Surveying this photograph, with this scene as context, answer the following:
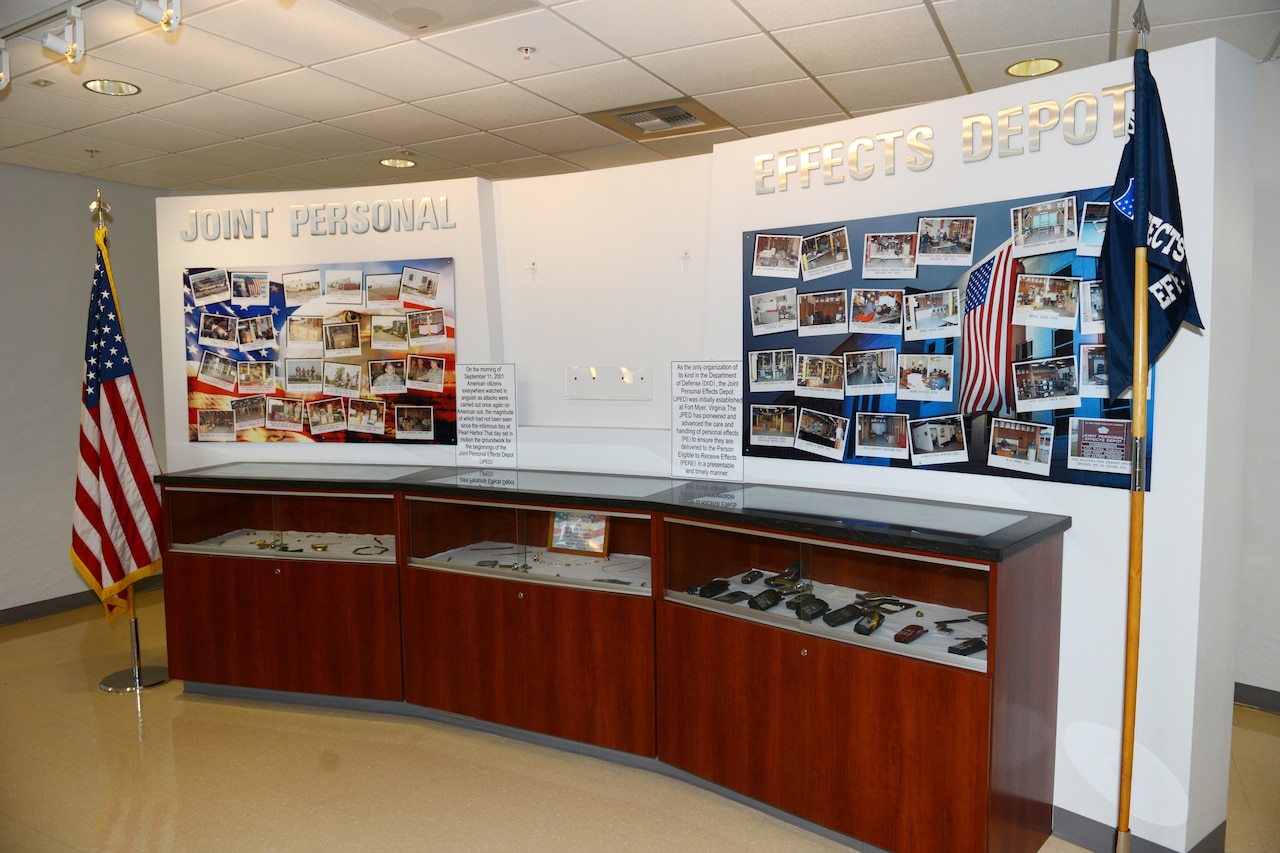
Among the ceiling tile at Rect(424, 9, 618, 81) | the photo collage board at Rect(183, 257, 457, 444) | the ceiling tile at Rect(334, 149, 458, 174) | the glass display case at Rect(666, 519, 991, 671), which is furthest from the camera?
the ceiling tile at Rect(334, 149, 458, 174)

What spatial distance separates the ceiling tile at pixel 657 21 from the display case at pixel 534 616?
223cm

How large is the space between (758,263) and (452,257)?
1808mm

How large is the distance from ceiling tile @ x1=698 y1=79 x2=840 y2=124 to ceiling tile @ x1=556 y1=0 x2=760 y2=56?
0.85m

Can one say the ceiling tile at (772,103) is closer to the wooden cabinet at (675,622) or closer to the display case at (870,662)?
the wooden cabinet at (675,622)

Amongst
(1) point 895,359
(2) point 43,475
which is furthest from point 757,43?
(2) point 43,475

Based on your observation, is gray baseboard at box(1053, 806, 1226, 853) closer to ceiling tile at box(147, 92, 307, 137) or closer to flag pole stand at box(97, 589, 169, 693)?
flag pole stand at box(97, 589, 169, 693)

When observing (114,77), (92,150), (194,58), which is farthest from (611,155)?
(92,150)

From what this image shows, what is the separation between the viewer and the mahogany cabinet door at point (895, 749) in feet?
9.11

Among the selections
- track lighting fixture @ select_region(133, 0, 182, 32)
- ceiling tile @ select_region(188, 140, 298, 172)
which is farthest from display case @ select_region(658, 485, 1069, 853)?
ceiling tile @ select_region(188, 140, 298, 172)

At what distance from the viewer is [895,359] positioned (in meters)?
3.55

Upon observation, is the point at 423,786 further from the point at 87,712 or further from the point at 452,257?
the point at 452,257

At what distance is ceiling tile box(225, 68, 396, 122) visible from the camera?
465 centimetres

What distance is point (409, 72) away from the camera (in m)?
4.58

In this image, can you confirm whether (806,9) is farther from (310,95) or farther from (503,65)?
(310,95)
